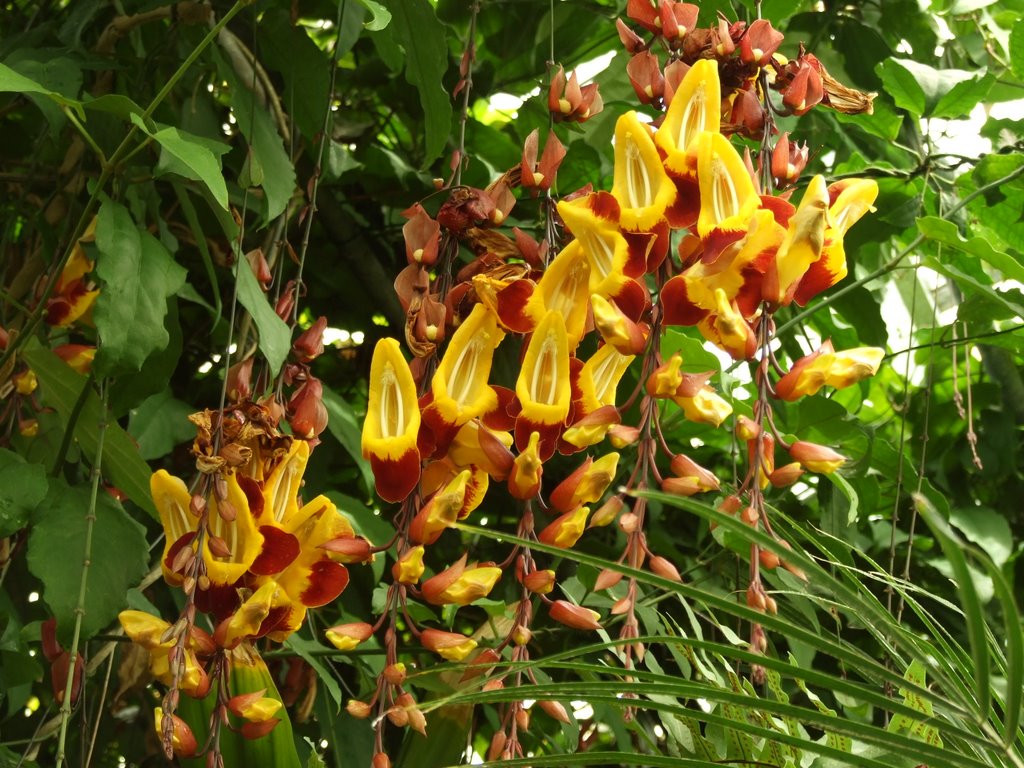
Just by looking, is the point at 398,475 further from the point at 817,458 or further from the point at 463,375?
the point at 817,458

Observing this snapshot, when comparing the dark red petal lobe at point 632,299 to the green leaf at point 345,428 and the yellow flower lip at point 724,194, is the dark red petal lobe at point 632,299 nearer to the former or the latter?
the yellow flower lip at point 724,194

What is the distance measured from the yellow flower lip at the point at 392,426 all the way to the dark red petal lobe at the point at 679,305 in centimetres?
14

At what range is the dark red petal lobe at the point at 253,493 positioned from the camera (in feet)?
2.01

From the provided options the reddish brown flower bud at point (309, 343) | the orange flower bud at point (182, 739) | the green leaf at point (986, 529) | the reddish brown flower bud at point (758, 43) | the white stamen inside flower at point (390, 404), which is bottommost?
the green leaf at point (986, 529)

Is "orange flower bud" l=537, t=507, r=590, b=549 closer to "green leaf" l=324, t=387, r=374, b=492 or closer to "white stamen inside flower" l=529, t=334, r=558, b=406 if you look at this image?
"white stamen inside flower" l=529, t=334, r=558, b=406

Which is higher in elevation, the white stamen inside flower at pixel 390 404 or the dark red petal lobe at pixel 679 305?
the dark red petal lobe at pixel 679 305

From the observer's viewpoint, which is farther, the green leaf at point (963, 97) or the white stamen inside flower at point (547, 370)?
the green leaf at point (963, 97)

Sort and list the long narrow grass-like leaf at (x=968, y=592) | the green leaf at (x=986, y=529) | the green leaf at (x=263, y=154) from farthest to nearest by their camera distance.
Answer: the green leaf at (x=986, y=529), the green leaf at (x=263, y=154), the long narrow grass-like leaf at (x=968, y=592)

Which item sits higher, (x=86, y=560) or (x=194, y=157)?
(x=194, y=157)

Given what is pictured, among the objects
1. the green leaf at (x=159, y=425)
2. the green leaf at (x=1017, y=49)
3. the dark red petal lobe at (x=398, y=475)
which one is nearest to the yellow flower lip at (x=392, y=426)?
the dark red petal lobe at (x=398, y=475)

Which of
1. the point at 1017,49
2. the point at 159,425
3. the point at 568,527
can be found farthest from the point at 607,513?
the point at 1017,49

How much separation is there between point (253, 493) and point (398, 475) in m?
0.10

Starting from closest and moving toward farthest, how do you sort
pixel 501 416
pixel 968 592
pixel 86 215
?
pixel 968 592
pixel 501 416
pixel 86 215

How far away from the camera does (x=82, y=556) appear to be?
738 millimetres
